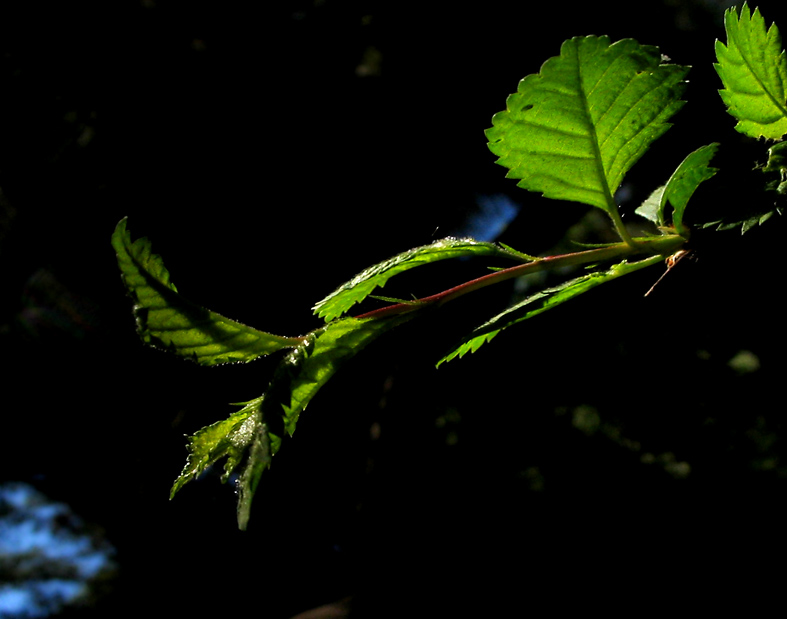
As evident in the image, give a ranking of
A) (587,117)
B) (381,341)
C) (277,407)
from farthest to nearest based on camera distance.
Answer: (381,341) < (587,117) < (277,407)

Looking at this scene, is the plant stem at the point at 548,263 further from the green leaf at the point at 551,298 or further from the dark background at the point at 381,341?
the dark background at the point at 381,341

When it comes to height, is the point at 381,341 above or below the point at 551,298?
above

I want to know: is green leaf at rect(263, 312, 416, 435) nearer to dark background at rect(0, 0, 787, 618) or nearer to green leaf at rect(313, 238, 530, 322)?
green leaf at rect(313, 238, 530, 322)

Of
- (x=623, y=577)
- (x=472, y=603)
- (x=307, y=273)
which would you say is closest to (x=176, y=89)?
(x=307, y=273)

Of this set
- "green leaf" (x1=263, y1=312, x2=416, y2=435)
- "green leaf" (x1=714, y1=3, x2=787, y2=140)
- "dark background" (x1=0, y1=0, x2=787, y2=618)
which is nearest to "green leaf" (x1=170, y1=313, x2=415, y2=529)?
"green leaf" (x1=263, y1=312, x2=416, y2=435)

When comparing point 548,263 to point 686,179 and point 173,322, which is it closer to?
point 686,179

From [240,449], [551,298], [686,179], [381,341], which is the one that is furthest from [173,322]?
[381,341]

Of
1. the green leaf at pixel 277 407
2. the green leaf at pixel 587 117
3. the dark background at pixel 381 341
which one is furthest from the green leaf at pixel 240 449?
the dark background at pixel 381 341
